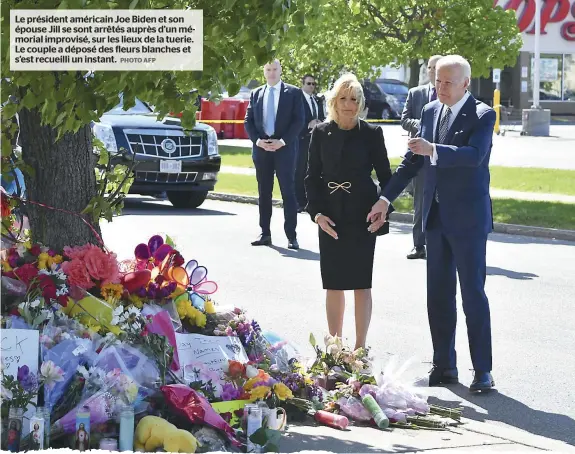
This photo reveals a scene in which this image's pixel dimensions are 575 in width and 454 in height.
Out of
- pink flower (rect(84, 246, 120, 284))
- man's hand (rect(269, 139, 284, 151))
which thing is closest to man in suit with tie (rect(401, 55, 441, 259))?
man's hand (rect(269, 139, 284, 151))

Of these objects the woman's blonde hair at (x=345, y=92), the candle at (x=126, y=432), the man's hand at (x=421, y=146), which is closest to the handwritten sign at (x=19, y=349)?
the candle at (x=126, y=432)

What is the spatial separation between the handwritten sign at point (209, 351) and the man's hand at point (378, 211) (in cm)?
152

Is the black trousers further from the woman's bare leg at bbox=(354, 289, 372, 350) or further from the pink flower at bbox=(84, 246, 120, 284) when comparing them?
the pink flower at bbox=(84, 246, 120, 284)

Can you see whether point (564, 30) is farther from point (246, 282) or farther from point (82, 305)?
point (82, 305)

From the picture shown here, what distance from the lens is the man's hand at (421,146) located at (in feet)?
24.0

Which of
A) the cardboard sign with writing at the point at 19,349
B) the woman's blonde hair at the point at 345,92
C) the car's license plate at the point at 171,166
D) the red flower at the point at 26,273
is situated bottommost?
the car's license plate at the point at 171,166

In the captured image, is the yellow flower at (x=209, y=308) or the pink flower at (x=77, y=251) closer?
the pink flower at (x=77, y=251)

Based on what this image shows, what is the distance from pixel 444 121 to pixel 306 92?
10.4m

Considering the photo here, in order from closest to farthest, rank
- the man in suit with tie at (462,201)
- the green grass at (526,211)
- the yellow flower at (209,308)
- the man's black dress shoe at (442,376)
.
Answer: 1. the yellow flower at (209,308)
2. the man in suit with tie at (462,201)
3. the man's black dress shoe at (442,376)
4. the green grass at (526,211)

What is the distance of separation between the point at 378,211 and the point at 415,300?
→ 10.4 feet

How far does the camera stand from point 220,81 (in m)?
6.23

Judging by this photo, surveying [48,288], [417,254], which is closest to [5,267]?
[48,288]

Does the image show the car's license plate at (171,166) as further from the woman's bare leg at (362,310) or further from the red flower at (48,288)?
the red flower at (48,288)

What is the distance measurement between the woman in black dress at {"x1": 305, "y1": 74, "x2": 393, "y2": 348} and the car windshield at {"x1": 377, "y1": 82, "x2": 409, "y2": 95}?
42.7 m
